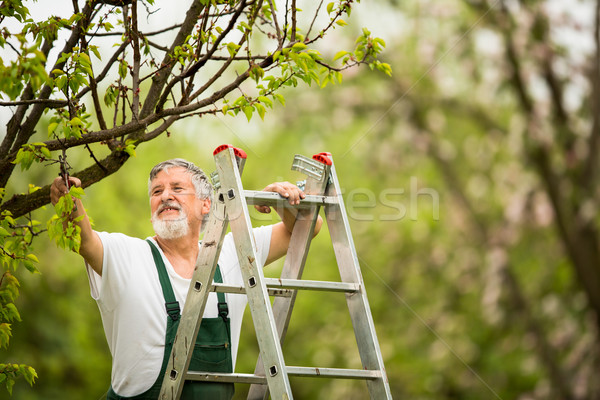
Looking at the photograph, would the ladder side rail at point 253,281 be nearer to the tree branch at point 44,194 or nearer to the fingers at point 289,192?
the fingers at point 289,192

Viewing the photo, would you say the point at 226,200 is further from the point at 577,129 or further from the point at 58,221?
the point at 577,129

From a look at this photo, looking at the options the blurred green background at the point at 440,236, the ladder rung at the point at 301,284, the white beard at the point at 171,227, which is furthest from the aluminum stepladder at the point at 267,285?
the blurred green background at the point at 440,236

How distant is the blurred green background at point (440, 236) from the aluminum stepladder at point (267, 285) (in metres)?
5.42

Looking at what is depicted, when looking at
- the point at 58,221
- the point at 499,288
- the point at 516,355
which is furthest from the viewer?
the point at 516,355

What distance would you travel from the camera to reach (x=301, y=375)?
2.73 metres

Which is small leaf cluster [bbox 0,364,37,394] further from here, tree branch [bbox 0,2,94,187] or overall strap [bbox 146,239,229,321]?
tree branch [bbox 0,2,94,187]

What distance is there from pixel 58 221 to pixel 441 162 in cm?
823

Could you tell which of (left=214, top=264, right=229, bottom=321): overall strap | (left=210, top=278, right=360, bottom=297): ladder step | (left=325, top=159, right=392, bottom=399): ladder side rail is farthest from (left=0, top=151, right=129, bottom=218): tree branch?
(left=325, top=159, right=392, bottom=399): ladder side rail

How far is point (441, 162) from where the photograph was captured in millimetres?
10273

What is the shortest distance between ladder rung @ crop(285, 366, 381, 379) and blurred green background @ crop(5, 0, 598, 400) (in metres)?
5.76

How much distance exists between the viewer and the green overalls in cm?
305

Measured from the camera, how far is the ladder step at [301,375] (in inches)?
107

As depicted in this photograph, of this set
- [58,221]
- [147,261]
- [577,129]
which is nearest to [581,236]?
[577,129]

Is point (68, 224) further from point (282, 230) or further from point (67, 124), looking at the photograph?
point (282, 230)
